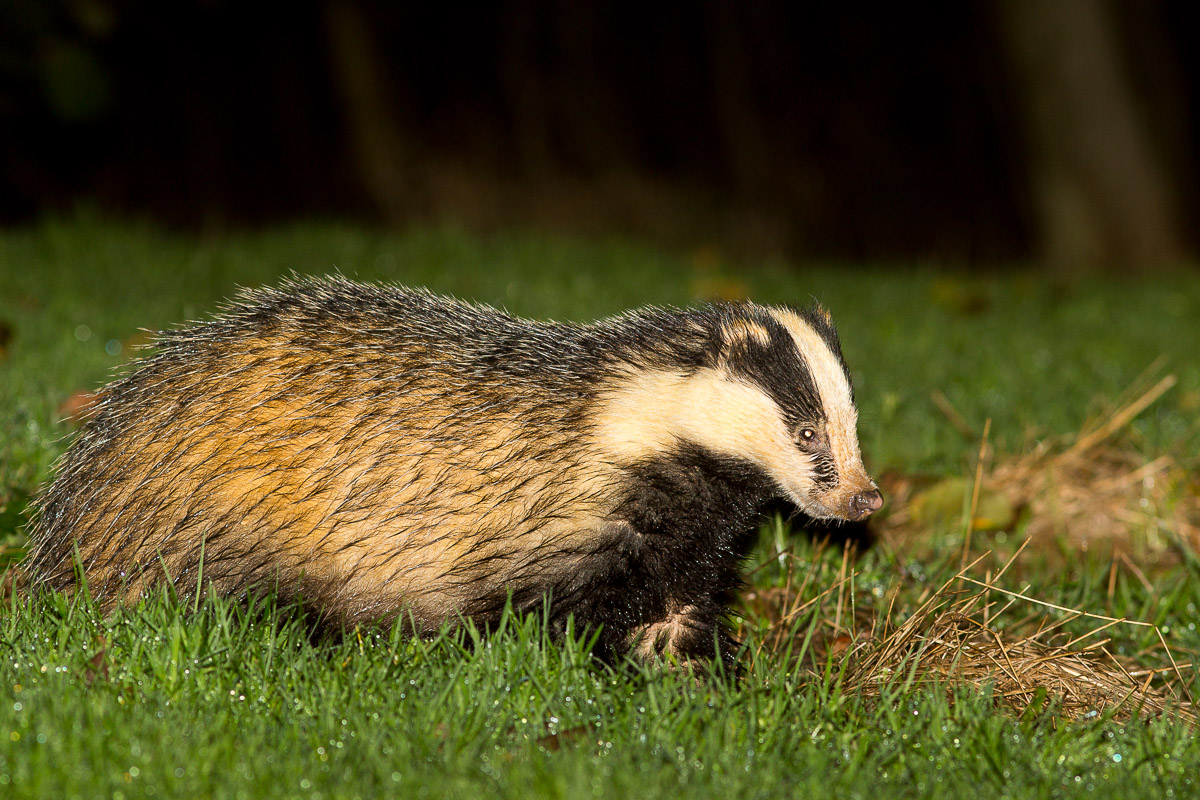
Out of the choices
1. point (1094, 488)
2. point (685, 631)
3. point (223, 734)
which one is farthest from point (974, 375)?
point (223, 734)

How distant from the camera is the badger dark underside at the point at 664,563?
3750mm

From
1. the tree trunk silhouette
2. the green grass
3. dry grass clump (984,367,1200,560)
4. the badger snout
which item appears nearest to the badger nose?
the badger snout

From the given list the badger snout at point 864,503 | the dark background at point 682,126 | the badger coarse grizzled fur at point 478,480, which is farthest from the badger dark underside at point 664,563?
the dark background at point 682,126

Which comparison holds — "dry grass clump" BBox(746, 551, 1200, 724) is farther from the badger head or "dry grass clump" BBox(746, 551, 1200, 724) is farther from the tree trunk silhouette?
the tree trunk silhouette

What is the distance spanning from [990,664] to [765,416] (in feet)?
3.84

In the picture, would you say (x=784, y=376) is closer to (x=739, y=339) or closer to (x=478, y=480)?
(x=739, y=339)

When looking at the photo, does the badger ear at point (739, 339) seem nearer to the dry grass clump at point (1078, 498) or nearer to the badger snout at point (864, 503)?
the badger snout at point (864, 503)

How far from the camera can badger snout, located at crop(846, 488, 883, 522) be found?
12.5 ft

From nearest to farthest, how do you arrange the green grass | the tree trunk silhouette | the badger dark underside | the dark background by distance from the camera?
1. the green grass
2. the badger dark underside
3. the tree trunk silhouette
4. the dark background

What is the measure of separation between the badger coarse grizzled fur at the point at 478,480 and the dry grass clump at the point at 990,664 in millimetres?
464

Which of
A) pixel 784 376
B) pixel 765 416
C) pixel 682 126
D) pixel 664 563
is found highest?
pixel 682 126

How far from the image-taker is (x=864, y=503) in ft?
12.5

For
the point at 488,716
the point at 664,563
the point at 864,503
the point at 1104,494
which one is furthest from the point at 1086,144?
the point at 488,716

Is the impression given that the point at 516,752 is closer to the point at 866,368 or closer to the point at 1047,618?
the point at 1047,618
